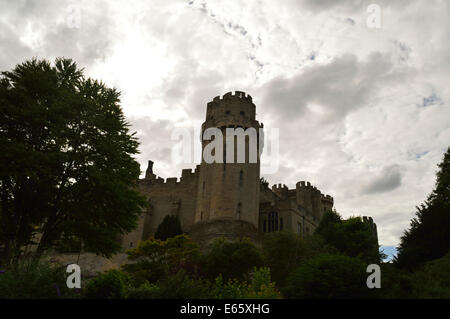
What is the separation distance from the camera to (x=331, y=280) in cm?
1456

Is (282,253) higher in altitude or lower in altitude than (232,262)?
higher

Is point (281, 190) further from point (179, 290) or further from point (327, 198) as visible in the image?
point (179, 290)

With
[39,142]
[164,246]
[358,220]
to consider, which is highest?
[39,142]

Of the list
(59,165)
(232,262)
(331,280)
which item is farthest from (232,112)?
(331,280)

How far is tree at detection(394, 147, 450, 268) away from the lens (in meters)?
24.5

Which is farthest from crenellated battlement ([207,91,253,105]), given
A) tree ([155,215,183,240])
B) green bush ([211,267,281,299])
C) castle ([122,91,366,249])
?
green bush ([211,267,281,299])

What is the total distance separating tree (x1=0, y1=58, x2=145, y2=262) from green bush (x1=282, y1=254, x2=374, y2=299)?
9695mm

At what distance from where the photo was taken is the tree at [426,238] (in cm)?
2450

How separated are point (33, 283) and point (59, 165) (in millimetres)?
7450
